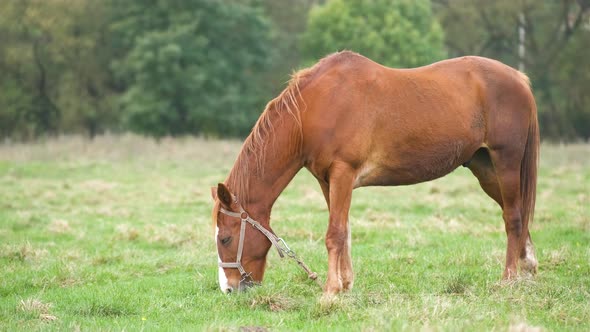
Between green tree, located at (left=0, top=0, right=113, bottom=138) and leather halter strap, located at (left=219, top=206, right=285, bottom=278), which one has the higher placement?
leather halter strap, located at (left=219, top=206, right=285, bottom=278)

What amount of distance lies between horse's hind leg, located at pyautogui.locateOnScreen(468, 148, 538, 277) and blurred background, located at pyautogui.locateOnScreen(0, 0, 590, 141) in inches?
1473

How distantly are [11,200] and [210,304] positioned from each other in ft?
33.0

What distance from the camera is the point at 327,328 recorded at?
5.68 metres

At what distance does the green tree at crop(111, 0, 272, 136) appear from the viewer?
45156 millimetres

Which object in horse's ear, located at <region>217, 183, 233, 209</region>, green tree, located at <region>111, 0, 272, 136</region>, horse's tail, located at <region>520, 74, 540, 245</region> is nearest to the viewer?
horse's ear, located at <region>217, 183, 233, 209</region>

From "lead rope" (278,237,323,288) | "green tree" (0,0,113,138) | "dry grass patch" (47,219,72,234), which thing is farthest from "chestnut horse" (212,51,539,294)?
"green tree" (0,0,113,138)

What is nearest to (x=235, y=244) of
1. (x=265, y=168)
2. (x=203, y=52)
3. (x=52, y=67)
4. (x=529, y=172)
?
(x=265, y=168)

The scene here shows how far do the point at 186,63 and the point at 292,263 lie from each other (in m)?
39.5

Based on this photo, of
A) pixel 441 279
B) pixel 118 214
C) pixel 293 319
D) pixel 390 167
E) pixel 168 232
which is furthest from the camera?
pixel 118 214

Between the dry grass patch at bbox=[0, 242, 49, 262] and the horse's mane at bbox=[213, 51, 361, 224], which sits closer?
the horse's mane at bbox=[213, 51, 361, 224]

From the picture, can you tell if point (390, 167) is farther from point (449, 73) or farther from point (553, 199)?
point (553, 199)

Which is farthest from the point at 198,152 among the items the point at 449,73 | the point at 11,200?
the point at 449,73

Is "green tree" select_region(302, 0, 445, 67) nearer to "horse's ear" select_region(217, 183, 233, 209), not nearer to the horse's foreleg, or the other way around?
the horse's foreleg

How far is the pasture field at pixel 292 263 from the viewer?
597 centimetres
